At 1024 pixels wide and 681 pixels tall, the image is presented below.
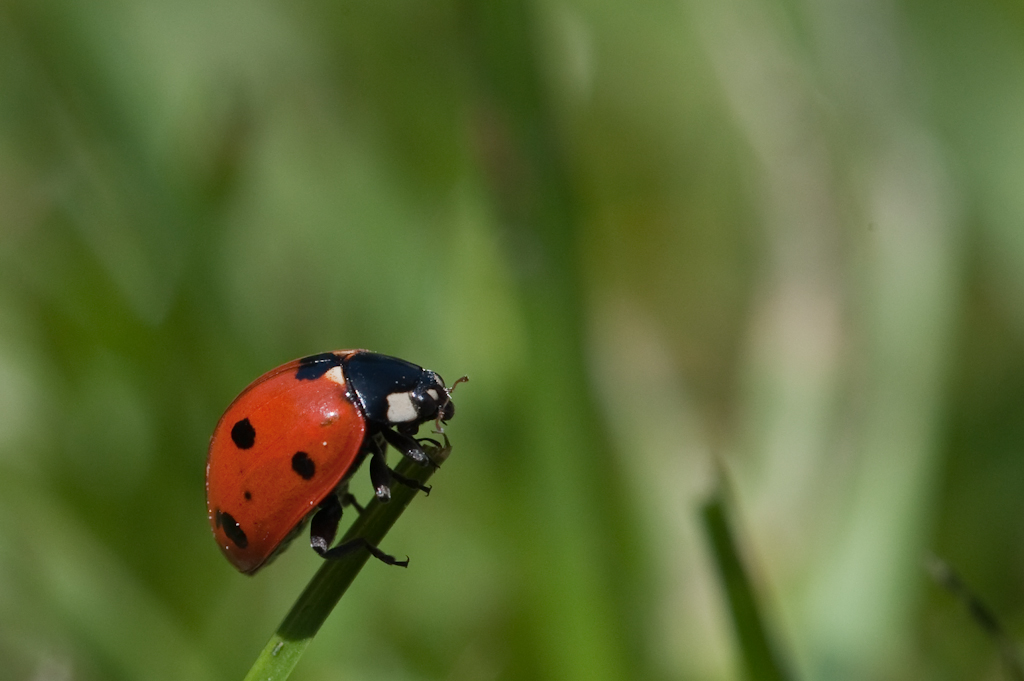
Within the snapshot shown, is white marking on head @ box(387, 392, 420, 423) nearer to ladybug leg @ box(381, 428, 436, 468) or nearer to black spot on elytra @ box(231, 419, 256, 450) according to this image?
ladybug leg @ box(381, 428, 436, 468)

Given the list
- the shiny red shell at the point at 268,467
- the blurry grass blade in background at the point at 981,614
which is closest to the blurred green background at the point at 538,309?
the blurry grass blade in background at the point at 981,614

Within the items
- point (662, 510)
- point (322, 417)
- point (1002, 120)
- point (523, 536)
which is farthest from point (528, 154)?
point (1002, 120)

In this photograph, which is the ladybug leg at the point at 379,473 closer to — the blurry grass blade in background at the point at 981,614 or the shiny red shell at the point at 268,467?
the shiny red shell at the point at 268,467

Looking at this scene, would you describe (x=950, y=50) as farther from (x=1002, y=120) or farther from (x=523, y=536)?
(x=523, y=536)

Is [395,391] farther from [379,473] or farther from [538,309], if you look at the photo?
[538,309]

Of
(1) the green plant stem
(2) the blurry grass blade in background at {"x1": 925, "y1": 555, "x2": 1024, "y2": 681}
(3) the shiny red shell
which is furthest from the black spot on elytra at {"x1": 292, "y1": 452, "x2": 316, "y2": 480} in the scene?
(2) the blurry grass blade in background at {"x1": 925, "y1": 555, "x2": 1024, "y2": 681}
